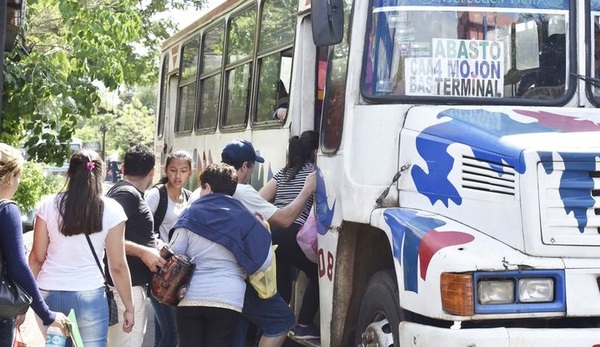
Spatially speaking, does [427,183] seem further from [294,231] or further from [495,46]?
[294,231]

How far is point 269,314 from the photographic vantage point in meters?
6.85

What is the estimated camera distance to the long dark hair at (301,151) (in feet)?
25.5

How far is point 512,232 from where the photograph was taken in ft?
17.1

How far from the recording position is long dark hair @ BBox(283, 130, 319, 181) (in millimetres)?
7773

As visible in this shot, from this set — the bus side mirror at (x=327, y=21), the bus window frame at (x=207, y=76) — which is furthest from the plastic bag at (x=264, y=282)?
the bus window frame at (x=207, y=76)

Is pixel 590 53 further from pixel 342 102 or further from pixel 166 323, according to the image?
pixel 166 323

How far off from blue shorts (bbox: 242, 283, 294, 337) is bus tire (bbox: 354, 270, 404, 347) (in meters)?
0.70

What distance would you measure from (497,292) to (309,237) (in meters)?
2.46

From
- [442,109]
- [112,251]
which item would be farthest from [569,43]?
[112,251]

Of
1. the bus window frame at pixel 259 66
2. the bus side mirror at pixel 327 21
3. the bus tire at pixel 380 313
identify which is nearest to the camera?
the bus tire at pixel 380 313

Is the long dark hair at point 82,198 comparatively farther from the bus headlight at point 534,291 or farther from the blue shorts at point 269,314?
the bus headlight at point 534,291

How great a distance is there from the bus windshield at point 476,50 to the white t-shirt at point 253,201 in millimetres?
1238

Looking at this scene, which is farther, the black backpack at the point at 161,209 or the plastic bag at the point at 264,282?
the black backpack at the point at 161,209

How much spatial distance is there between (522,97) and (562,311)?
1505 mm
